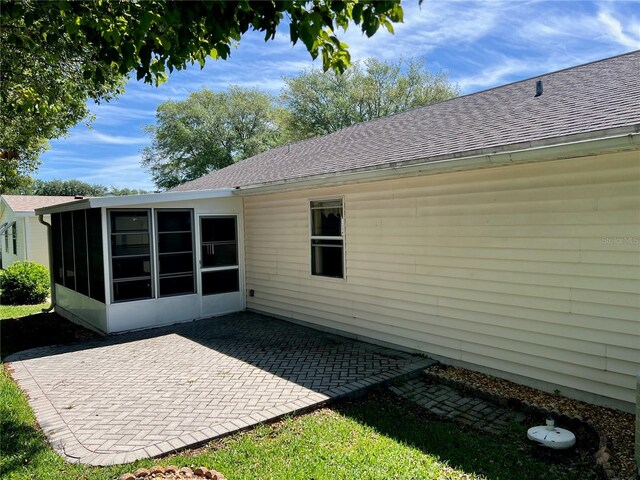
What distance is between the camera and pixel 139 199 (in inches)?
305

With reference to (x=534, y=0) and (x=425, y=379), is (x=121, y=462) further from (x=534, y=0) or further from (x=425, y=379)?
(x=534, y=0)

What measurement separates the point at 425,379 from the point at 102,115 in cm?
1245

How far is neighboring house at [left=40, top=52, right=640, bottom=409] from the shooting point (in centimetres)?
434

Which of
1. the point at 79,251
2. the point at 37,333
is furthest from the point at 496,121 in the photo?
the point at 37,333

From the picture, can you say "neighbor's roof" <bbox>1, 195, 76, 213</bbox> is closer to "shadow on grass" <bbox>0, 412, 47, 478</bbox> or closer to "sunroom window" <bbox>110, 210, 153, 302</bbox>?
"sunroom window" <bbox>110, 210, 153, 302</bbox>

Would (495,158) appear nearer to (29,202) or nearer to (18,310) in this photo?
(18,310)

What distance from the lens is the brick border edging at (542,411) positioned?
130 inches

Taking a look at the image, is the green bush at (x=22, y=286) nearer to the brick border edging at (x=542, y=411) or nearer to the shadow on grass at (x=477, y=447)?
the shadow on grass at (x=477, y=447)

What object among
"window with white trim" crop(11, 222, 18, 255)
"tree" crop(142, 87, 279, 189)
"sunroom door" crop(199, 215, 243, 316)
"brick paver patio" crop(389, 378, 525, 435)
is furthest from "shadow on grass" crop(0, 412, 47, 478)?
"tree" crop(142, 87, 279, 189)

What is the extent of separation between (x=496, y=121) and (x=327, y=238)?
3386 mm

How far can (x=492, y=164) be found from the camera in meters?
4.77

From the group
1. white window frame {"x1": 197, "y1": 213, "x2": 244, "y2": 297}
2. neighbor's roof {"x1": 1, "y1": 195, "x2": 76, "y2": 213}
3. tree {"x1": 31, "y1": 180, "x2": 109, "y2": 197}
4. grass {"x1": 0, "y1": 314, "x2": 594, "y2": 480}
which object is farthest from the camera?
tree {"x1": 31, "y1": 180, "x2": 109, "y2": 197}

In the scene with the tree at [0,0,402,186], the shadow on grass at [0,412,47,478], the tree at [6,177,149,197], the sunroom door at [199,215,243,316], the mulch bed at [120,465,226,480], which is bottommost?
the shadow on grass at [0,412,47,478]

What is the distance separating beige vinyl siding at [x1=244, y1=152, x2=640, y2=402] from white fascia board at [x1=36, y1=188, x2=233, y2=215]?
7.88 ft
